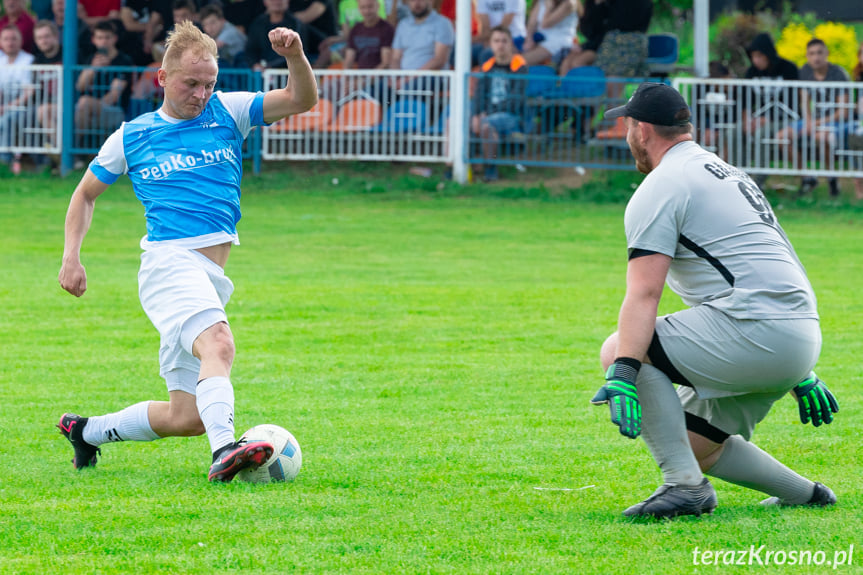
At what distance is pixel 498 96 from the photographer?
18.5 metres

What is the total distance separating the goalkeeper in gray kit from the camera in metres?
4.82

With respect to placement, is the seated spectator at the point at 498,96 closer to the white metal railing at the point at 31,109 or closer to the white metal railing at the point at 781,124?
the white metal railing at the point at 781,124

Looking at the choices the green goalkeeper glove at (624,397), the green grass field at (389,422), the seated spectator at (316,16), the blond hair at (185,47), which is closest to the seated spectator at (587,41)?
the seated spectator at (316,16)

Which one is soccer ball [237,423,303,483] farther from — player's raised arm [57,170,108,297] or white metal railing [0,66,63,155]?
white metal railing [0,66,63,155]

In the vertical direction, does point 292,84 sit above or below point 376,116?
below

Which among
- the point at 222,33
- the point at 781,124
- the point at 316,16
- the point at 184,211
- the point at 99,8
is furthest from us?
the point at 99,8

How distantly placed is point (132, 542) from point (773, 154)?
14117mm

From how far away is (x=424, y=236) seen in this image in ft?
50.9

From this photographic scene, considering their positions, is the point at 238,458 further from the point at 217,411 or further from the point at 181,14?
the point at 181,14

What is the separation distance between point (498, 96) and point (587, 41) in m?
2.08

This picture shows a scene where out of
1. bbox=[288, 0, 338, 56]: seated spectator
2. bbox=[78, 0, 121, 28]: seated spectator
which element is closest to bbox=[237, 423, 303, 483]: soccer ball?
bbox=[288, 0, 338, 56]: seated spectator

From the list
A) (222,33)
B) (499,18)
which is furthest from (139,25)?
(499,18)

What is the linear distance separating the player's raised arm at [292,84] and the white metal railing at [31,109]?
47.5 ft

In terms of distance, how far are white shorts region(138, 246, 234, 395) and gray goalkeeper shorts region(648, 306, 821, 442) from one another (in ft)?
6.12
